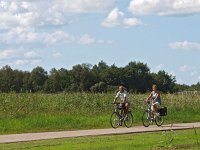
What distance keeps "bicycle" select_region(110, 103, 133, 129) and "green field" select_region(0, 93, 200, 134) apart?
0.53m

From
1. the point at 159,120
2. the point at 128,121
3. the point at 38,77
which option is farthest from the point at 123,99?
the point at 38,77

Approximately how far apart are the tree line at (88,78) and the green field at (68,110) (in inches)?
2358

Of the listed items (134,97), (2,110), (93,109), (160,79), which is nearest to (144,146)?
(2,110)

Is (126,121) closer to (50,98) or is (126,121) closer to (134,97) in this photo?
(50,98)

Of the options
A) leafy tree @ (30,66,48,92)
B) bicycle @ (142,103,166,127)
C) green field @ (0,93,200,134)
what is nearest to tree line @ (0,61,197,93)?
leafy tree @ (30,66,48,92)

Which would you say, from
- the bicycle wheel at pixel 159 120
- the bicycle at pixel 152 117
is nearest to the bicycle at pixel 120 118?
the bicycle at pixel 152 117

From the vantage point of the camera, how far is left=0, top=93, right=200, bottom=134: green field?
2561 cm

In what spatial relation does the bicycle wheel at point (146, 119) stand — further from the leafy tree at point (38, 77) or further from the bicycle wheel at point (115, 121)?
the leafy tree at point (38, 77)

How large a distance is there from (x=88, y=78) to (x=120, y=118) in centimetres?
8595

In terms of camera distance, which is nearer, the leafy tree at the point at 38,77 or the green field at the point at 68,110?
the green field at the point at 68,110

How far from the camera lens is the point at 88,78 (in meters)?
113

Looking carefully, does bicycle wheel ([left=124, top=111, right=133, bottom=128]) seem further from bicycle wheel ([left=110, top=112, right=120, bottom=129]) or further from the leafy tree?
the leafy tree

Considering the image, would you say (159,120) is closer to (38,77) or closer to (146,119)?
(146,119)

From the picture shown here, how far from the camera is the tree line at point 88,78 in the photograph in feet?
348
